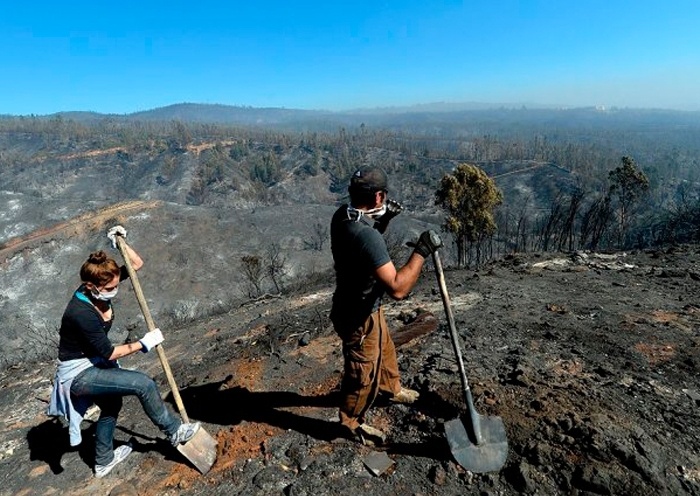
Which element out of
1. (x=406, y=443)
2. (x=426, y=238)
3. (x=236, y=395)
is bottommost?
(x=236, y=395)

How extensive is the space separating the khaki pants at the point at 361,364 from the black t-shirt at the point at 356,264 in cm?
10

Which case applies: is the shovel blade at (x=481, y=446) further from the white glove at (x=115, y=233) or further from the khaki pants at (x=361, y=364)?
the white glove at (x=115, y=233)

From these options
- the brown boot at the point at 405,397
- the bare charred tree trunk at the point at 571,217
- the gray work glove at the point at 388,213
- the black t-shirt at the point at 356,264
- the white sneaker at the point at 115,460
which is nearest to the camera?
the black t-shirt at the point at 356,264

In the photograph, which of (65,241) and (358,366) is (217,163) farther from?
(358,366)

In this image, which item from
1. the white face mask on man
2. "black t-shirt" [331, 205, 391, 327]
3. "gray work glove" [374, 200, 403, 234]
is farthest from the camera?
"gray work glove" [374, 200, 403, 234]

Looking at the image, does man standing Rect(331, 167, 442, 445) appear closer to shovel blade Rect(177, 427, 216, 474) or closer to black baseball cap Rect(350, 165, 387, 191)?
black baseball cap Rect(350, 165, 387, 191)

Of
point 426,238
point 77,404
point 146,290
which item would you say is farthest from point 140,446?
point 146,290

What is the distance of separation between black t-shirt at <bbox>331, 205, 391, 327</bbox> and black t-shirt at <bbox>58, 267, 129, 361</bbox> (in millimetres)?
1761

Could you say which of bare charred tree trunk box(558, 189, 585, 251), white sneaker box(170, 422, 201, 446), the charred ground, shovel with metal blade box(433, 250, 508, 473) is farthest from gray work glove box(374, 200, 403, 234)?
bare charred tree trunk box(558, 189, 585, 251)

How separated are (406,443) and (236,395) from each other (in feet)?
7.49

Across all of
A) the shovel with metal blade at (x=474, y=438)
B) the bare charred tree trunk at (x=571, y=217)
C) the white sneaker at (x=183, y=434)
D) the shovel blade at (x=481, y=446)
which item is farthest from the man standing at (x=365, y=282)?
the bare charred tree trunk at (x=571, y=217)

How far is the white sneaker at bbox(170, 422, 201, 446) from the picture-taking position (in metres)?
3.65

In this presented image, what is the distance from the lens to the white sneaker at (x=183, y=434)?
3650 millimetres

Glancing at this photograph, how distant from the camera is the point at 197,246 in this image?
3691 cm
